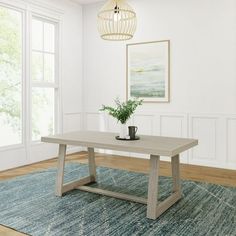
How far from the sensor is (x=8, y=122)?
461cm

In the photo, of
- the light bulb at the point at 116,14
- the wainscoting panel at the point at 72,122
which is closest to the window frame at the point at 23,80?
the wainscoting panel at the point at 72,122

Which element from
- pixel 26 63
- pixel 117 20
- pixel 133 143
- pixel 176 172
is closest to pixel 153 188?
pixel 133 143

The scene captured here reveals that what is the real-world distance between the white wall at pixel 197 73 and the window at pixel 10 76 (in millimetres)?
1846

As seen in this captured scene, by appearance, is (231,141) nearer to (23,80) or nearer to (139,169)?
(139,169)

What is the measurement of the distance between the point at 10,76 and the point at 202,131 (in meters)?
3.16

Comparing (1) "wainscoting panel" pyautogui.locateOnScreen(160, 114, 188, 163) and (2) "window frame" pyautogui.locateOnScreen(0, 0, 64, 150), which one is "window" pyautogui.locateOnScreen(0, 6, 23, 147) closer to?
(2) "window frame" pyautogui.locateOnScreen(0, 0, 64, 150)

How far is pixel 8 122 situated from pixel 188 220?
316 centimetres

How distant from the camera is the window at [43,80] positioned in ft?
16.5

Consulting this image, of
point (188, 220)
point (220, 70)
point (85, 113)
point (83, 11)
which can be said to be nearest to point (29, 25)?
point (83, 11)

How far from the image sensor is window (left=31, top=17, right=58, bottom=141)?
5031mm

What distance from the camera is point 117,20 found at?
3225 mm

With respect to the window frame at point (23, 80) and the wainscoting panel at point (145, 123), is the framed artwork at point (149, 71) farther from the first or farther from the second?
the window frame at point (23, 80)

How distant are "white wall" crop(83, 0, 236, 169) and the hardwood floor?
1.07ft

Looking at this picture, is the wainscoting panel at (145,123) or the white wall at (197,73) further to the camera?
the wainscoting panel at (145,123)
